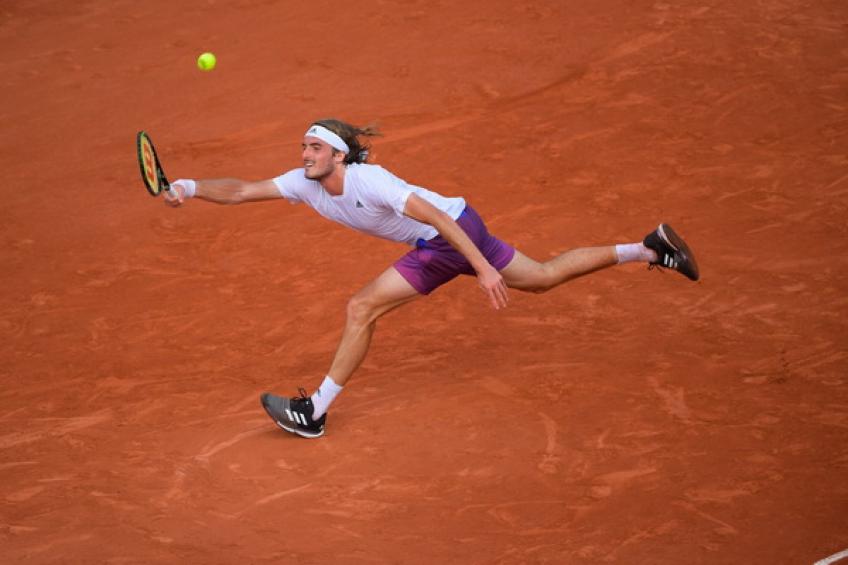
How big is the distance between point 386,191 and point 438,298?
2.48 metres

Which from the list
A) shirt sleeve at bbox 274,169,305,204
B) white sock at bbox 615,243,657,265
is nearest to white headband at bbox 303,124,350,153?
shirt sleeve at bbox 274,169,305,204

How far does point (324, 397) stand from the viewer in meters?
7.71

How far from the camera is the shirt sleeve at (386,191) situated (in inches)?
292

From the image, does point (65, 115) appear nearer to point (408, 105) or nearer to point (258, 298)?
point (408, 105)

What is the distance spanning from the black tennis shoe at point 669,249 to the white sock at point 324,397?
7.06ft

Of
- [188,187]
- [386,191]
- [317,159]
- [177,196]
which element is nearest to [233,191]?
[188,187]

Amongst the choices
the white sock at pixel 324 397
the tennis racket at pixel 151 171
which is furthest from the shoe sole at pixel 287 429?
the tennis racket at pixel 151 171

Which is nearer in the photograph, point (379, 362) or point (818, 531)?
point (818, 531)

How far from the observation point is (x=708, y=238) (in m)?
10.3

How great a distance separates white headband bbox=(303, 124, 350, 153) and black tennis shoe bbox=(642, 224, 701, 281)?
2.03m

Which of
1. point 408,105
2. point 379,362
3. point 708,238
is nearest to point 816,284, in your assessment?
point 708,238

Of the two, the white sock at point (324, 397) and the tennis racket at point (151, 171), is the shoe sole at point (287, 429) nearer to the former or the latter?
the white sock at point (324, 397)

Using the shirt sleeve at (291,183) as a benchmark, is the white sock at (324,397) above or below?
below

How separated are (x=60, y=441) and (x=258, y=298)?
2333mm
